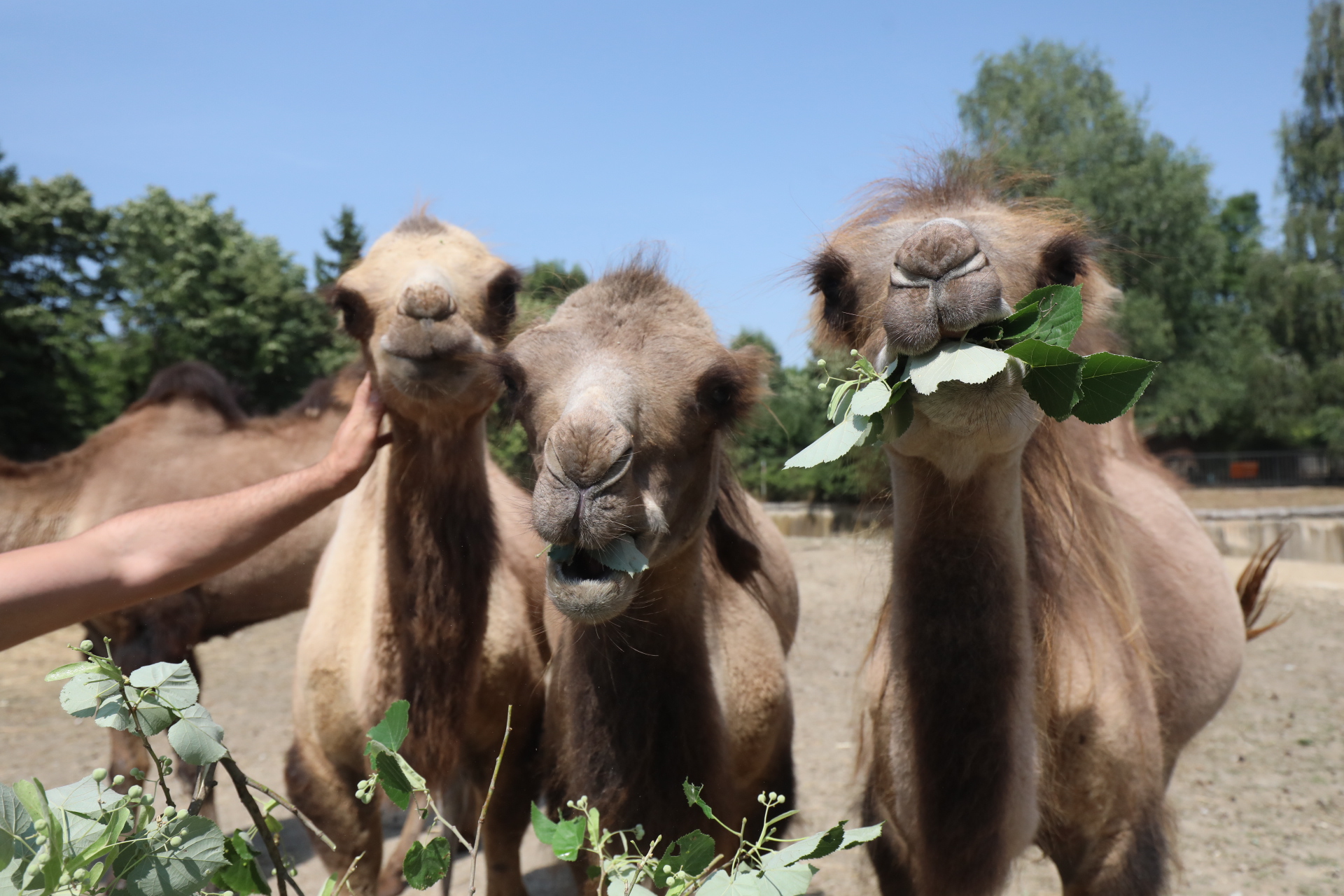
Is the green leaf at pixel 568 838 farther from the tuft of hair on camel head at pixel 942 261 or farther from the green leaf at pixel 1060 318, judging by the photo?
the green leaf at pixel 1060 318

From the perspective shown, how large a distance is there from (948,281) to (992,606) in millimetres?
816

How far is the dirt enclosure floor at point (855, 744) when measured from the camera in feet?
15.7

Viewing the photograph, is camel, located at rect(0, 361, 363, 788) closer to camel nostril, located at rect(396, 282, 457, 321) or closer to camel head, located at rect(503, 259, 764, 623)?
camel nostril, located at rect(396, 282, 457, 321)

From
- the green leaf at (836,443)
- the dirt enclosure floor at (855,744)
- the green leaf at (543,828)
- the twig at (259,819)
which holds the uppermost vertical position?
the green leaf at (836,443)

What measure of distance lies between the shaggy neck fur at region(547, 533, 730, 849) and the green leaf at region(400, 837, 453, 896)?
0.84 meters

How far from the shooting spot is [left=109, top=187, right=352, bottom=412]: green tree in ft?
86.2

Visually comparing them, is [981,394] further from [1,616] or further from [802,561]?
[802,561]

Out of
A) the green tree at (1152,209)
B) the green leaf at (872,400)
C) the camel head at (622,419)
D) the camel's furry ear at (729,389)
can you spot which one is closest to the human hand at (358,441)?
the camel head at (622,419)

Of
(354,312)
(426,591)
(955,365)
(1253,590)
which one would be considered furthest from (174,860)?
(1253,590)

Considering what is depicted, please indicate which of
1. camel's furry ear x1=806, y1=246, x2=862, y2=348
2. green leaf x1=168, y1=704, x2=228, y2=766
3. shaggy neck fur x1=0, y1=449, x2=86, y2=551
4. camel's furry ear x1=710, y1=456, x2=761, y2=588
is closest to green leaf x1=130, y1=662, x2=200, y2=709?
green leaf x1=168, y1=704, x2=228, y2=766

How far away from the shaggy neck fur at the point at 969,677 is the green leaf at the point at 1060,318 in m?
0.38

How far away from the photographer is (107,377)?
86.3 feet

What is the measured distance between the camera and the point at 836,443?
6.33 feet

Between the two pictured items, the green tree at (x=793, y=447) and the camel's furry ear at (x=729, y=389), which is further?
the green tree at (x=793, y=447)
